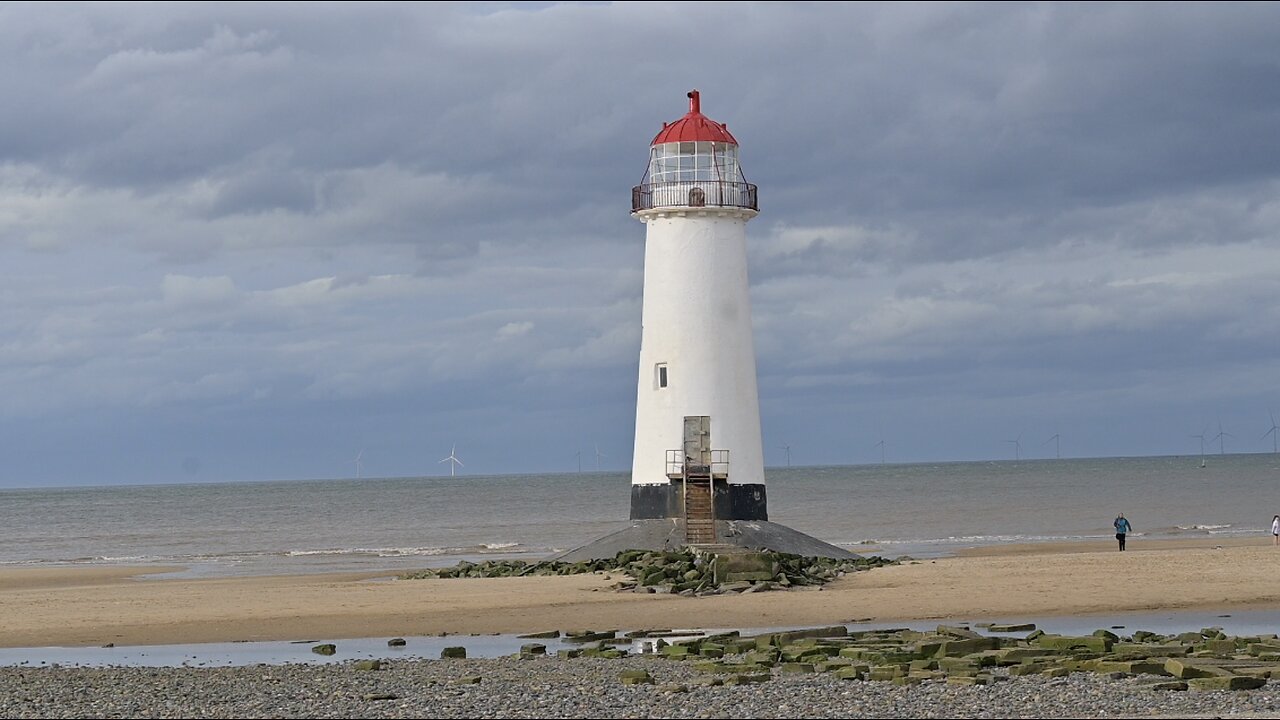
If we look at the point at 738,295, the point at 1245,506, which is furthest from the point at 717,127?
the point at 1245,506

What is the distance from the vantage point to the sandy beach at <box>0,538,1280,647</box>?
76.1 feet

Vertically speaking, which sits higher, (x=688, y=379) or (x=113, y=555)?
(x=688, y=379)

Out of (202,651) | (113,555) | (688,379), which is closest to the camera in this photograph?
(202,651)

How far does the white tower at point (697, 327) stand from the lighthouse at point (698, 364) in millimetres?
19

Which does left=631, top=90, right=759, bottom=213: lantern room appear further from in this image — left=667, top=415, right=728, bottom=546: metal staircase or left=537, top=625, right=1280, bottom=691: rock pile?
left=537, top=625, right=1280, bottom=691: rock pile

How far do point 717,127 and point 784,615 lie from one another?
39.1 feet

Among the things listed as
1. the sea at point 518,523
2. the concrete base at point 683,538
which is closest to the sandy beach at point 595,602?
the concrete base at point 683,538

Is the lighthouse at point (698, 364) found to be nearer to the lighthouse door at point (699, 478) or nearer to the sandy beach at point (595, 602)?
the lighthouse door at point (699, 478)

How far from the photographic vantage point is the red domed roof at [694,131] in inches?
1240

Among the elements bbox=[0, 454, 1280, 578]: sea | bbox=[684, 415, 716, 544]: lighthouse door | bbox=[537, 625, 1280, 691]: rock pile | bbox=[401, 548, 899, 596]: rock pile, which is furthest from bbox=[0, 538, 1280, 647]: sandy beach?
bbox=[0, 454, 1280, 578]: sea

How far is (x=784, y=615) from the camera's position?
923 inches

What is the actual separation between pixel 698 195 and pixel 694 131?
4.90ft

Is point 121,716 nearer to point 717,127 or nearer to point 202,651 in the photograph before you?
point 202,651

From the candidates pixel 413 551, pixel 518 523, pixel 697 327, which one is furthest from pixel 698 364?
pixel 518 523
